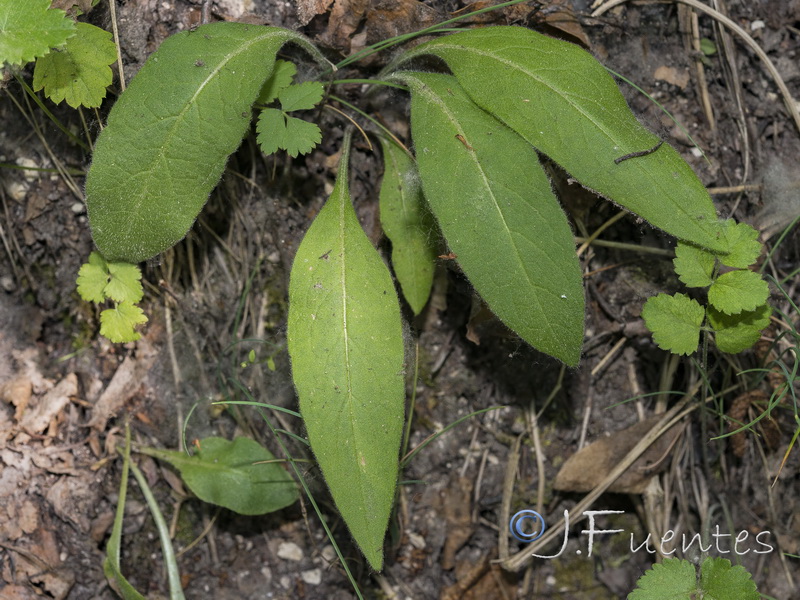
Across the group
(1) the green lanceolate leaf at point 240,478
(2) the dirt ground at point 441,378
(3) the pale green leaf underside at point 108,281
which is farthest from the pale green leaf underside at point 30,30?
(1) the green lanceolate leaf at point 240,478

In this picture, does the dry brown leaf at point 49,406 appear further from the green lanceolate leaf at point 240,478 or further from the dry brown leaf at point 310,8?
the dry brown leaf at point 310,8

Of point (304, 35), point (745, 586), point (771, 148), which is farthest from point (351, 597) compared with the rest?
point (771, 148)

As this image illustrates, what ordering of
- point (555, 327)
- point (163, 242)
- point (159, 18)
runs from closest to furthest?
point (555, 327)
point (163, 242)
point (159, 18)

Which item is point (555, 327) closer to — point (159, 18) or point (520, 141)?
point (520, 141)

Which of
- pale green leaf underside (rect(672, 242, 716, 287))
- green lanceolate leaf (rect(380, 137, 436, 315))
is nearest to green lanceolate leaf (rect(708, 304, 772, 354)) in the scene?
pale green leaf underside (rect(672, 242, 716, 287))

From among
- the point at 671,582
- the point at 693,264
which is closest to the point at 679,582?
the point at 671,582

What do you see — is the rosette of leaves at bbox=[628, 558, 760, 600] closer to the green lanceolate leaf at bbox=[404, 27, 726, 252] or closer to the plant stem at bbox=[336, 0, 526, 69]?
the green lanceolate leaf at bbox=[404, 27, 726, 252]
